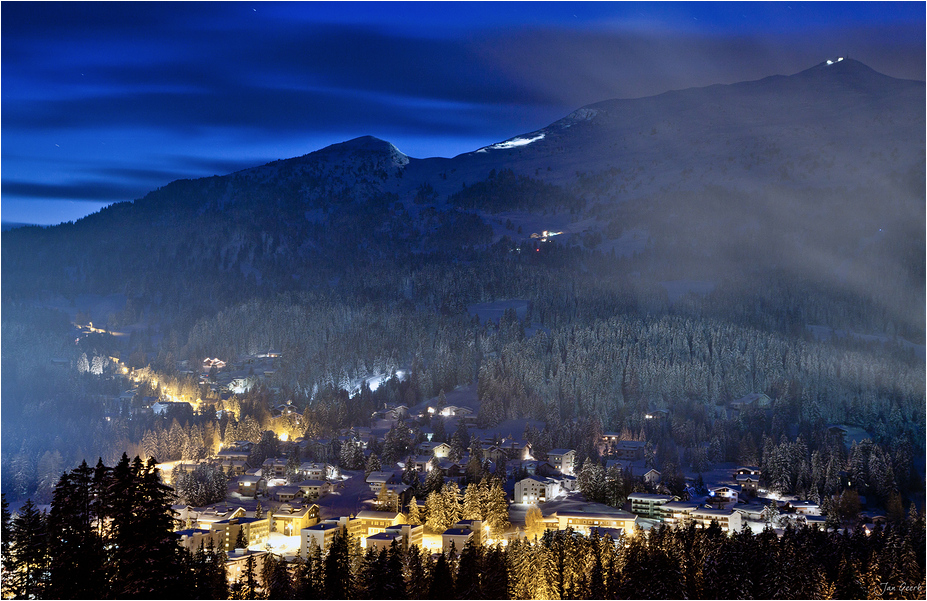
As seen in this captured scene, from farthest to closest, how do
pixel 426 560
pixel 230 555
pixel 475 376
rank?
pixel 475 376 < pixel 230 555 < pixel 426 560

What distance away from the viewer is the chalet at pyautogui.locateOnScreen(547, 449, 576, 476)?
9012 cm

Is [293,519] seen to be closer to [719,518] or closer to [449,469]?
[449,469]

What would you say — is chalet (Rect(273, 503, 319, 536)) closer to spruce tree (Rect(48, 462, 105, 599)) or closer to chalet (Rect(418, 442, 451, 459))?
chalet (Rect(418, 442, 451, 459))

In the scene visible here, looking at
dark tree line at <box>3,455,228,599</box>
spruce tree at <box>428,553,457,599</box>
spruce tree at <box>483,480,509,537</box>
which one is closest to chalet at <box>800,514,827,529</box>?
spruce tree at <box>483,480,509,537</box>

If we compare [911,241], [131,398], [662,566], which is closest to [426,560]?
[662,566]

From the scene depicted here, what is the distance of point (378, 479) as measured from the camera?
84.0 meters

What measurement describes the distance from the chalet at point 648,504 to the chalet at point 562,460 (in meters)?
14.4

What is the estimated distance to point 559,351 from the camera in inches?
5128

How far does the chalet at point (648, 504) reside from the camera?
240ft

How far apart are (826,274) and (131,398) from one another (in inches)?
4319

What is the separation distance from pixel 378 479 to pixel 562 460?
54.5 ft

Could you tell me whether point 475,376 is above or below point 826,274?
below

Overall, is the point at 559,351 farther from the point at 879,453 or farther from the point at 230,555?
the point at 230,555

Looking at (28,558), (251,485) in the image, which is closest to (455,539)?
(251,485)
